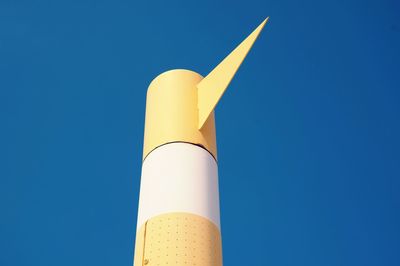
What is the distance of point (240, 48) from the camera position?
7316 mm

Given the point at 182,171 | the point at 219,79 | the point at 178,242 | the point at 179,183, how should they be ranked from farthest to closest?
the point at 219,79 → the point at 182,171 → the point at 179,183 → the point at 178,242

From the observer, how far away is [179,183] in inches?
240

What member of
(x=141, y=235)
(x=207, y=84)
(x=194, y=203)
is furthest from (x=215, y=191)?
(x=207, y=84)

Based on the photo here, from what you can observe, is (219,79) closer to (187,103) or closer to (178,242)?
(187,103)

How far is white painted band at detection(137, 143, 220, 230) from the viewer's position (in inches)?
234

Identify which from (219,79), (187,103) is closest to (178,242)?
(187,103)

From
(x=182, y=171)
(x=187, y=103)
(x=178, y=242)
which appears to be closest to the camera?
(x=178, y=242)

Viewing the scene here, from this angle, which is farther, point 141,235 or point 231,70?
point 231,70

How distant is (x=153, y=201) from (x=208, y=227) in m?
0.74

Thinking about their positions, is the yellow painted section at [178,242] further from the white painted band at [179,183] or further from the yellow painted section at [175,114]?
the yellow painted section at [175,114]

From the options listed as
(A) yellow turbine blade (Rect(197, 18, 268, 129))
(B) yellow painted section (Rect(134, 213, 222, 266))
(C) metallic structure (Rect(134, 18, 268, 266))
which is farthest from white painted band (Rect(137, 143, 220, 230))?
(A) yellow turbine blade (Rect(197, 18, 268, 129))

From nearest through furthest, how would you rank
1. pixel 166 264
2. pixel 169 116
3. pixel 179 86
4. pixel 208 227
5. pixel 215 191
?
pixel 166 264 → pixel 208 227 → pixel 215 191 → pixel 169 116 → pixel 179 86

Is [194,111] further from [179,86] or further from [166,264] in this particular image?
[166,264]

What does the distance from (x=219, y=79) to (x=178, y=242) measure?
2.59 metres
